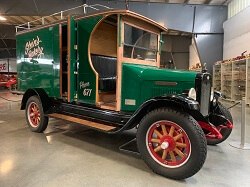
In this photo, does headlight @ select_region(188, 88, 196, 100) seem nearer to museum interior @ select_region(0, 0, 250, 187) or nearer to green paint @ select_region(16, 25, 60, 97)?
museum interior @ select_region(0, 0, 250, 187)

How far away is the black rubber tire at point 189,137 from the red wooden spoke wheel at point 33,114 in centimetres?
246

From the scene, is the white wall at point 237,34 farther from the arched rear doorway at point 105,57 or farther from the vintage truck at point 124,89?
the arched rear doorway at point 105,57

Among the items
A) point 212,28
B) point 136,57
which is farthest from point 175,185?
point 212,28

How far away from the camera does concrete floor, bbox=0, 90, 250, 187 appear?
2.12m

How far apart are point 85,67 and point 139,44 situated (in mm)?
918

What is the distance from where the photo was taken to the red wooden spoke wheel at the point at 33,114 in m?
3.99

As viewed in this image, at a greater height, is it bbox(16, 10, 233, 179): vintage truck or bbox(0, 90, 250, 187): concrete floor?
bbox(16, 10, 233, 179): vintage truck

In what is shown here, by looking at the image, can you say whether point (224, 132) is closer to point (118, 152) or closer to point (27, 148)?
point (118, 152)

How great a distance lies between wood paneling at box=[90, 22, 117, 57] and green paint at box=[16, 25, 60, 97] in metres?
0.64

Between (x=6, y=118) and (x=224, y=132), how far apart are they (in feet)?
16.3

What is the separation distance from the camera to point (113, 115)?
A: 2.98 m

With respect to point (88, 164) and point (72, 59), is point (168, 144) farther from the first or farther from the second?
point (72, 59)

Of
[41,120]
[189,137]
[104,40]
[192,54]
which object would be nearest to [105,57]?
[104,40]

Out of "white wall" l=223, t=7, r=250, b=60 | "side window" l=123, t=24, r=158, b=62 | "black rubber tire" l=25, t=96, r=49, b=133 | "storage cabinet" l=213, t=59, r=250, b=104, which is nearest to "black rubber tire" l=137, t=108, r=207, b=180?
"side window" l=123, t=24, r=158, b=62
